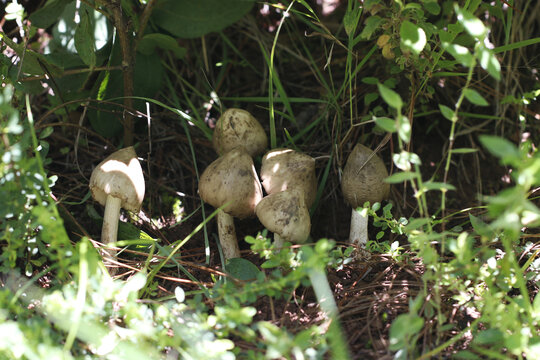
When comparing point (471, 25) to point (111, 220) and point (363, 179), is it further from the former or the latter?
point (111, 220)

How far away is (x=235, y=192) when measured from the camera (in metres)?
1.88

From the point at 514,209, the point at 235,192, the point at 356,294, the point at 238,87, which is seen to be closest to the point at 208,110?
the point at 238,87

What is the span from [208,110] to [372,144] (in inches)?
31.7

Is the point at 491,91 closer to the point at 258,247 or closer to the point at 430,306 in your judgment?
the point at 430,306

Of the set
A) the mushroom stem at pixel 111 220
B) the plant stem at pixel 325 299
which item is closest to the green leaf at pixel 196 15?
the mushroom stem at pixel 111 220

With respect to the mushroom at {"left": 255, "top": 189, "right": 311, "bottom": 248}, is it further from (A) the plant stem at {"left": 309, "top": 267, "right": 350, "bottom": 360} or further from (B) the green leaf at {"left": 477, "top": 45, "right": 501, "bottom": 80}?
(B) the green leaf at {"left": 477, "top": 45, "right": 501, "bottom": 80}

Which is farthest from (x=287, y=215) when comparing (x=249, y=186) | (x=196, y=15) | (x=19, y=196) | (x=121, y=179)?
(x=196, y=15)

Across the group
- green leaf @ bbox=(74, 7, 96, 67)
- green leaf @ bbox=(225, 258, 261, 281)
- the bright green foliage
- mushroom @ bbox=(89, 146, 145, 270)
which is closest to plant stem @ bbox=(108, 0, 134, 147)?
green leaf @ bbox=(74, 7, 96, 67)

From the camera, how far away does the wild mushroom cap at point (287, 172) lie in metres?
1.95

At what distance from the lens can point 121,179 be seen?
6.06 ft

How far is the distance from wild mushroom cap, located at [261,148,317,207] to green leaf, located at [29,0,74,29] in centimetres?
108

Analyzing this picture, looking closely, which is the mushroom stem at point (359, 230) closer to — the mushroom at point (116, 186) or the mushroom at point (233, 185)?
the mushroom at point (233, 185)

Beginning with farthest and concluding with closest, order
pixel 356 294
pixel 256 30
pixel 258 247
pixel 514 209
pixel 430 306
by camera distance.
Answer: pixel 256 30, pixel 356 294, pixel 430 306, pixel 258 247, pixel 514 209

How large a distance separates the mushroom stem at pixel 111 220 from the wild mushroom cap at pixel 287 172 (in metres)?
0.56
